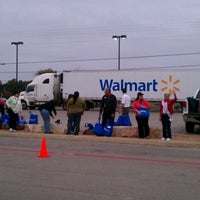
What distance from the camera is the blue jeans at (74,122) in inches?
618

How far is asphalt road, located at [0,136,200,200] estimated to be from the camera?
686cm

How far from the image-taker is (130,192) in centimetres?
696

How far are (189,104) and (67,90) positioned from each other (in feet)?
76.0

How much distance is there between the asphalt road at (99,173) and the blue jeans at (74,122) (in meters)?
2.75

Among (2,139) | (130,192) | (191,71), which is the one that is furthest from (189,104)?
(191,71)

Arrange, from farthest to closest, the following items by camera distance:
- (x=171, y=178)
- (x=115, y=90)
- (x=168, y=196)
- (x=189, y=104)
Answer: (x=115, y=90), (x=189, y=104), (x=171, y=178), (x=168, y=196)

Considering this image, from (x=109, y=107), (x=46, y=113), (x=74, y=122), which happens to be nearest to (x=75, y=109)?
(x=74, y=122)

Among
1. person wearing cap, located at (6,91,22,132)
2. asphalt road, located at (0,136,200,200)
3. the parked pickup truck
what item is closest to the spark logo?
the parked pickup truck

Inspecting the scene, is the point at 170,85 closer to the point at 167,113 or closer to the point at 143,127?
the point at 143,127

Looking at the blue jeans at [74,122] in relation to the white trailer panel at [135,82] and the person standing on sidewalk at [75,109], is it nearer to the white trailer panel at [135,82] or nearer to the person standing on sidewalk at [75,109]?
the person standing on sidewalk at [75,109]

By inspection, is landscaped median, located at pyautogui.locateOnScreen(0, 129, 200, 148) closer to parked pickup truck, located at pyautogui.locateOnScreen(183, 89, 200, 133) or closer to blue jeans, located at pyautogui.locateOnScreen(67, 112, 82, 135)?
blue jeans, located at pyautogui.locateOnScreen(67, 112, 82, 135)

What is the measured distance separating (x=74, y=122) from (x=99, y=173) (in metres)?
7.51

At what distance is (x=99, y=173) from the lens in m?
8.59

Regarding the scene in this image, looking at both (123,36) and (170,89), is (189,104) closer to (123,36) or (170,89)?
(170,89)
